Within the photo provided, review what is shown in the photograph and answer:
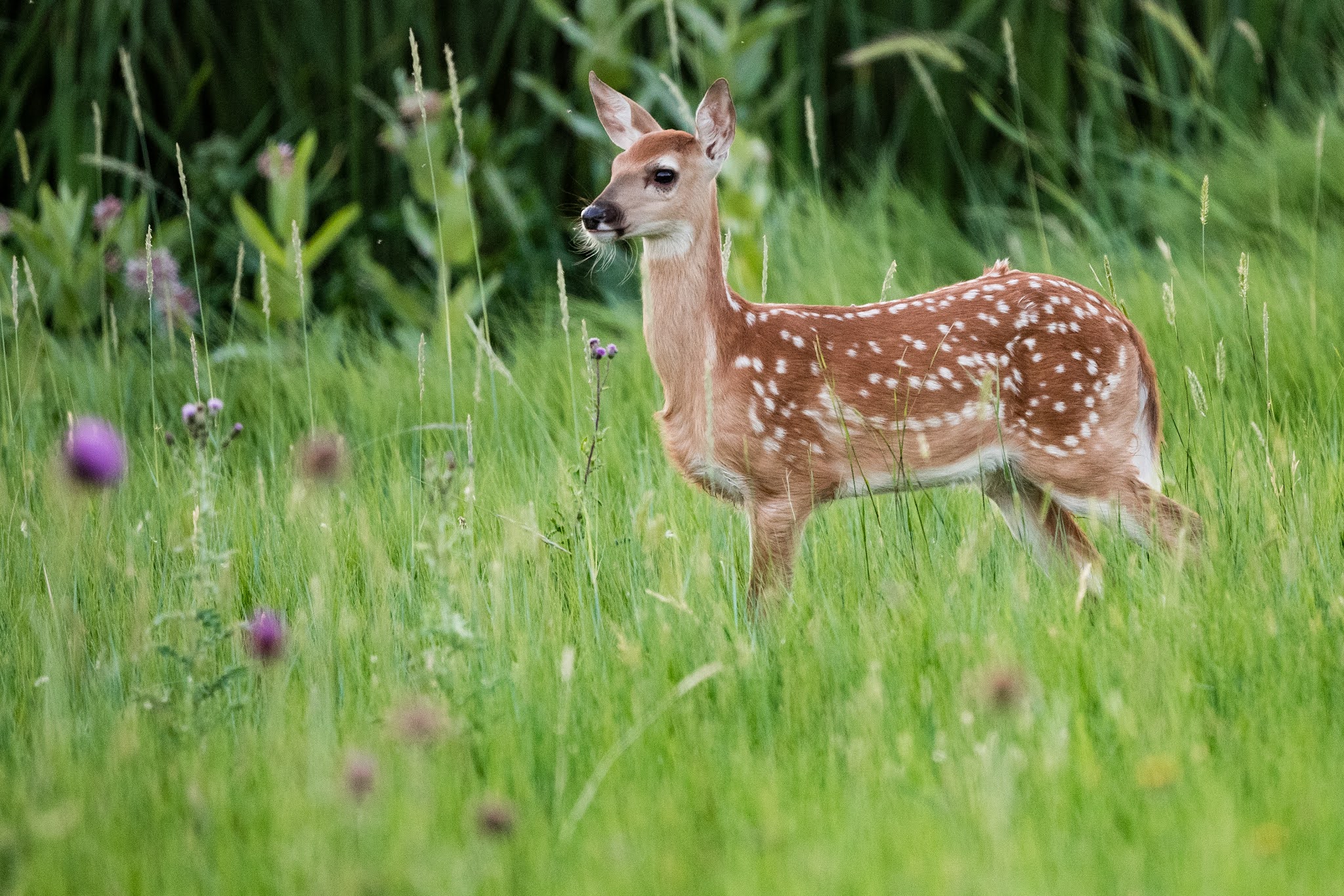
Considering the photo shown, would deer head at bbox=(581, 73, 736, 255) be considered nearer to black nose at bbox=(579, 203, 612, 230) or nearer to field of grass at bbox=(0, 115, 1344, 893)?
black nose at bbox=(579, 203, 612, 230)

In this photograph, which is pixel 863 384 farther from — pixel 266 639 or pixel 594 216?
Result: pixel 266 639

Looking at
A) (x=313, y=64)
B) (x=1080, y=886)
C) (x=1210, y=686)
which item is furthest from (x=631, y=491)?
(x=313, y=64)

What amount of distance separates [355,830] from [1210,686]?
1.54 meters

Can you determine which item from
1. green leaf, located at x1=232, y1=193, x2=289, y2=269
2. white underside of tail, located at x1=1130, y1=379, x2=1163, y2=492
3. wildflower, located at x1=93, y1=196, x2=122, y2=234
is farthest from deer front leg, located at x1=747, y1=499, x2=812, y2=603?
wildflower, located at x1=93, y1=196, x2=122, y2=234

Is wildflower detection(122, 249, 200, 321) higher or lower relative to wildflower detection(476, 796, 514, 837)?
higher

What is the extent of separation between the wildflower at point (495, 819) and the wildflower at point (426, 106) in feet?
13.3

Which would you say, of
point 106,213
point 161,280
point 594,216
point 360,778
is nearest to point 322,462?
point 360,778

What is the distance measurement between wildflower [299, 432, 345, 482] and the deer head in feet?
3.31

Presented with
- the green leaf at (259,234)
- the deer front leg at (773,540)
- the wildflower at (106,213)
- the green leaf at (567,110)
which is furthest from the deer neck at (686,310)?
the wildflower at (106,213)

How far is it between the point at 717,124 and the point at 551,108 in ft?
11.4

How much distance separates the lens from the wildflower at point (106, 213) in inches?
239

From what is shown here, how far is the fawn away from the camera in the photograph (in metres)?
3.72

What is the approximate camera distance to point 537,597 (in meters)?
3.48

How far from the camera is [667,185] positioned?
12.6ft
